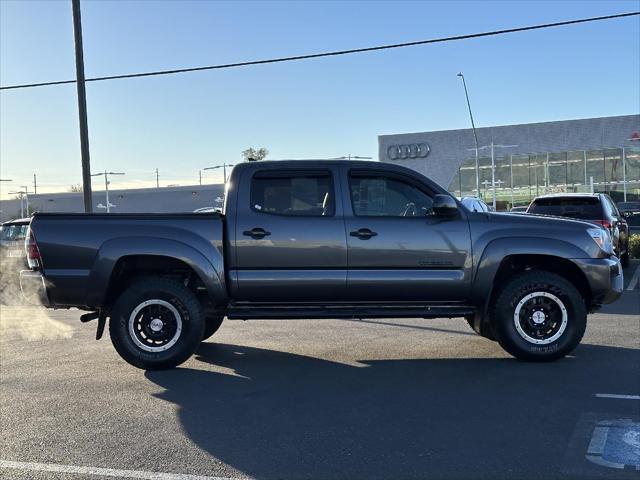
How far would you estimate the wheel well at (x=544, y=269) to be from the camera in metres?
6.73

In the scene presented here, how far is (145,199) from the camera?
70438 mm

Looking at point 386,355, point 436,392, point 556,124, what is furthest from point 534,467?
point 556,124

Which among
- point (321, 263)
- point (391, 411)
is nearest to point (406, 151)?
point (321, 263)

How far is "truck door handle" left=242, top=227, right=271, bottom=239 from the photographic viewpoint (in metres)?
6.51

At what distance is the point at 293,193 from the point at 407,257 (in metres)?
1.38

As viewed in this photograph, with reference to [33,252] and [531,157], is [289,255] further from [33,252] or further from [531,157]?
[531,157]

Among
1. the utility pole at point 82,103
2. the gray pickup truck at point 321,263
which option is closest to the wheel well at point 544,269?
the gray pickup truck at point 321,263

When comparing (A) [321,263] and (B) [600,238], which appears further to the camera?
(B) [600,238]

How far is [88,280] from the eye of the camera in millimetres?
6473

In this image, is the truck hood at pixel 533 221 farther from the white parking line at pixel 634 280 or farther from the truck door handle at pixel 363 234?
the white parking line at pixel 634 280

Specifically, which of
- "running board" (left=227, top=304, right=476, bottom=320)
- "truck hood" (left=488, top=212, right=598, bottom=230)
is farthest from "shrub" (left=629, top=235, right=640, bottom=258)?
"running board" (left=227, top=304, right=476, bottom=320)

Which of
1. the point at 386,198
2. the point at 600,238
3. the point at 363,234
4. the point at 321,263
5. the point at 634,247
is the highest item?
the point at 386,198

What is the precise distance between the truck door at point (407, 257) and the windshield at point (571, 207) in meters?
7.33

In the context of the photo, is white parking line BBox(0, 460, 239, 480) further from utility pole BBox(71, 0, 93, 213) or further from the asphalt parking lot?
utility pole BBox(71, 0, 93, 213)
